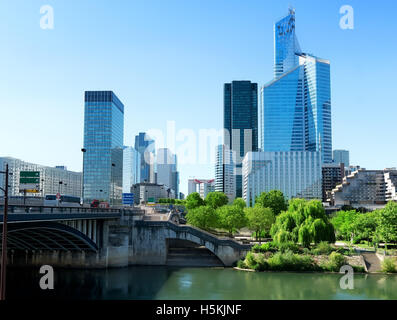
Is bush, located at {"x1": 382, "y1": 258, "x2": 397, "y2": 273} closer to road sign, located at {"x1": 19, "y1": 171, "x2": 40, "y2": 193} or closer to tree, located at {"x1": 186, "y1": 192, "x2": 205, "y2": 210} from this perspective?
road sign, located at {"x1": 19, "y1": 171, "x2": 40, "y2": 193}

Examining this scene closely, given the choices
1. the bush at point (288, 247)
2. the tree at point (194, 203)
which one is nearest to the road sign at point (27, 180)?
the bush at point (288, 247)

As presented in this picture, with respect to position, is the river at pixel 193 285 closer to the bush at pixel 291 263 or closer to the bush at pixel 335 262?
the bush at pixel 291 263

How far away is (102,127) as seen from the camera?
600 feet

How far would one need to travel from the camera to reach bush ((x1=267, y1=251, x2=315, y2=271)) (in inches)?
2466

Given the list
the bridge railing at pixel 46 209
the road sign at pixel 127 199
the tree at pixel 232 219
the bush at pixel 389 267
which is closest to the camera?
the bridge railing at pixel 46 209

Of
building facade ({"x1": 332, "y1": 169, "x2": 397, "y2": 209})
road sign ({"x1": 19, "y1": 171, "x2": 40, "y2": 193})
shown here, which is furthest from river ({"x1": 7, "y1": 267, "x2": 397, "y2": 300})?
building facade ({"x1": 332, "y1": 169, "x2": 397, "y2": 209})

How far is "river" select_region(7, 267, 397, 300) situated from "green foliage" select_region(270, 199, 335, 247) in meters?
7.53

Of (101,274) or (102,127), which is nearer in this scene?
(101,274)

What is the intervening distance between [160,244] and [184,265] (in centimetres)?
571

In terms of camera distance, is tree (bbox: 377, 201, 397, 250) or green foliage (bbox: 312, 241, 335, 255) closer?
green foliage (bbox: 312, 241, 335, 255)

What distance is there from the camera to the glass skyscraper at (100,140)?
183 meters

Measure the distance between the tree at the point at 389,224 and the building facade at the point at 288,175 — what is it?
382 ft
